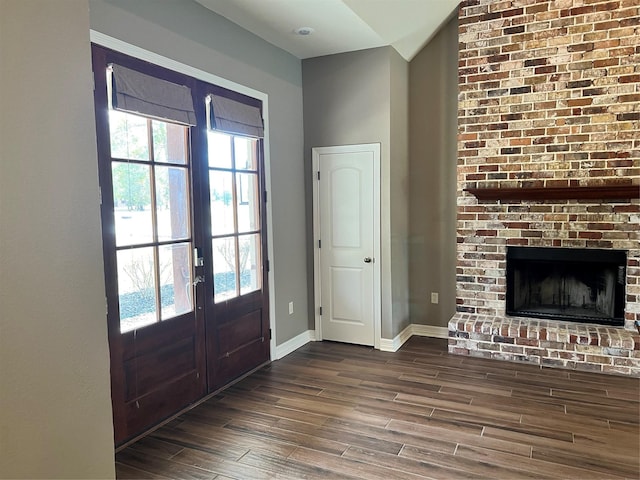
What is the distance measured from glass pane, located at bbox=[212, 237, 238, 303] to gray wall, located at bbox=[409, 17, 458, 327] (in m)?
2.13

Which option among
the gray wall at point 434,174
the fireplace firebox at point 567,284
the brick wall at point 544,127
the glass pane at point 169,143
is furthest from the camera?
the gray wall at point 434,174

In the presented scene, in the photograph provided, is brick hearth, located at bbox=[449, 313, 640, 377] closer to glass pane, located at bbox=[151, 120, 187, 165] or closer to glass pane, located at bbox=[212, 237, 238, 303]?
glass pane, located at bbox=[212, 237, 238, 303]

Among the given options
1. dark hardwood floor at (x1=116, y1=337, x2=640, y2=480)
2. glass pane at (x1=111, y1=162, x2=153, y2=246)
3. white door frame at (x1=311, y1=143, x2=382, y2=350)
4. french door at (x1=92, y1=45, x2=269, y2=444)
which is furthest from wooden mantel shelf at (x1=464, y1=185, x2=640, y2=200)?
glass pane at (x1=111, y1=162, x2=153, y2=246)

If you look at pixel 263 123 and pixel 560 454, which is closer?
pixel 560 454

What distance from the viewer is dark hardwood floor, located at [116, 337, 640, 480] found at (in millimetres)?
2609

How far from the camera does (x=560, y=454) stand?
8.88 feet

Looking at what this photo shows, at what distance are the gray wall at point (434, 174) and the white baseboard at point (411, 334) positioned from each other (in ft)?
0.21

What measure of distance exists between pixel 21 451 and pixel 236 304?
276cm

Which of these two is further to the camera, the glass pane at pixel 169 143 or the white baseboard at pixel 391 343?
the white baseboard at pixel 391 343

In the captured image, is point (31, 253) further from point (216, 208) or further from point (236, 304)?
point (236, 304)

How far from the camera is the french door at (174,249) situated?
2801 mm

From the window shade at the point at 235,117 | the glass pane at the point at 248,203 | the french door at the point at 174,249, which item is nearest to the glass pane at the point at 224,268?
the french door at the point at 174,249

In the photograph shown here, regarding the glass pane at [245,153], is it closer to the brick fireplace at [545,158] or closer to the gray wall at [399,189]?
the gray wall at [399,189]

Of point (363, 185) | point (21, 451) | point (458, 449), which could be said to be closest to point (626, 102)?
point (363, 185)
